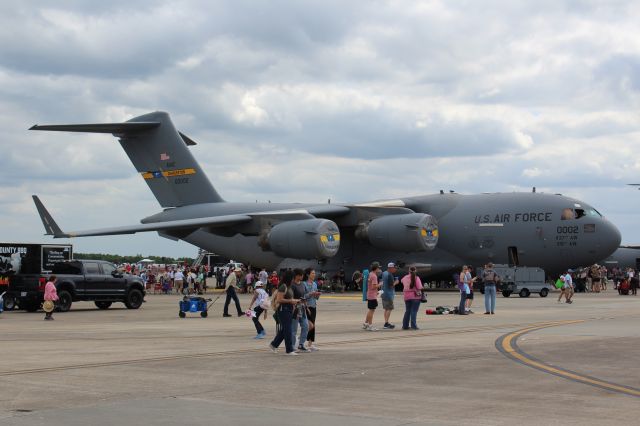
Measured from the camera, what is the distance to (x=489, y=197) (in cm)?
4478

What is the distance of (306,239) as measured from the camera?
43.1 metres

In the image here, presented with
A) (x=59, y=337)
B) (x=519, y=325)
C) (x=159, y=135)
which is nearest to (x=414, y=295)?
(x=519, y=325)

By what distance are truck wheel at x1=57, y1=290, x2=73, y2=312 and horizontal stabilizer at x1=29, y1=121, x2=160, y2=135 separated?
16350 millimetres

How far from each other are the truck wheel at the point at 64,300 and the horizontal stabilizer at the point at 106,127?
53.6ft

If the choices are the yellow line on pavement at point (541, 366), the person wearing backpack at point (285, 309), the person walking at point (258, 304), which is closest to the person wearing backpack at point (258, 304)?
the person walking at point (258, 304)

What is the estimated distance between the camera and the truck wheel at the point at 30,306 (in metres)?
30.1

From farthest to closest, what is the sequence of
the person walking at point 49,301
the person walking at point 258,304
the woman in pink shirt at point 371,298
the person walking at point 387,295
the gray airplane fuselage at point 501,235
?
the gray airplane fuselage at point 501,235 → the person walking at point 49,301 → the person walking at point 387,295 → the woman in pink shirt at point 371,298 → the person walking at point 258,304

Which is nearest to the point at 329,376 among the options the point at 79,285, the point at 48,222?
the point at 79,285

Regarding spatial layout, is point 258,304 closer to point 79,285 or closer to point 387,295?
point 387,295

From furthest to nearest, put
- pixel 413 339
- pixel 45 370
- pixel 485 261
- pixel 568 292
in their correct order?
pixel 485 261 < pixel 568 292 < pixel 413 339 < pixel 45 370

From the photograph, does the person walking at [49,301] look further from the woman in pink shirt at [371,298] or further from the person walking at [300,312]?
the person walking at [300,312]

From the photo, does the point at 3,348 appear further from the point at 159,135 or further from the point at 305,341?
the point at 159,135

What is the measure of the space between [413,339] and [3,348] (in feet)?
25.3

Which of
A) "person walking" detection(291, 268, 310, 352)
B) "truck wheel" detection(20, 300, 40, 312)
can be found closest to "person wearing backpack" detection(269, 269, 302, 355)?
"person walking" detection(291, 268, 310, 352)
